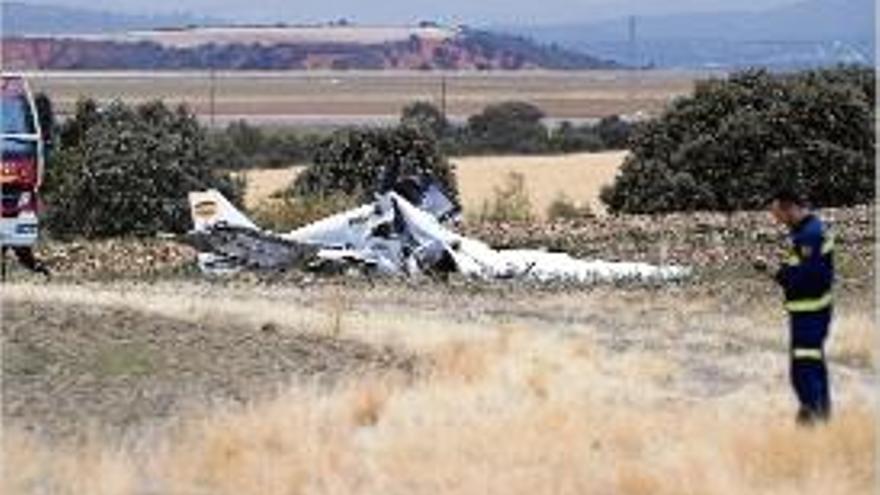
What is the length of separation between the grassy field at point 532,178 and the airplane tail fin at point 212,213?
13.1 metres

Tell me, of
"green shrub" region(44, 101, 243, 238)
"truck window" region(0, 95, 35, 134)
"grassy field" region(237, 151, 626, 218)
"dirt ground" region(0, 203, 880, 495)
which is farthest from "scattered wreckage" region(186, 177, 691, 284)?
"grassy field" region(237, 151, 626, 218)

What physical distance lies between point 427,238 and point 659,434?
13.1 m

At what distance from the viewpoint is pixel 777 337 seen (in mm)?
19328

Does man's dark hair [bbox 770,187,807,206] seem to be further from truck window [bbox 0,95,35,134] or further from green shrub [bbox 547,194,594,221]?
green shrub [bbox 547,194,594,221]

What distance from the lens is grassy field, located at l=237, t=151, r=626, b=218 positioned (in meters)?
47.5

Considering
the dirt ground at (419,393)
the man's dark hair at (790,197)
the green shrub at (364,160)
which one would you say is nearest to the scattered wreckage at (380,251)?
the dirt ground at (419,393)

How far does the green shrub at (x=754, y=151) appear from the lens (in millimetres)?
38469

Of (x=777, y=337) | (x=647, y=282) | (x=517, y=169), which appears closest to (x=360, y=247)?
(x=647, y=282)

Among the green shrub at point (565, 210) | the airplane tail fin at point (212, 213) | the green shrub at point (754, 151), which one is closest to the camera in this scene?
the airplane tail fin at point (212, 213)

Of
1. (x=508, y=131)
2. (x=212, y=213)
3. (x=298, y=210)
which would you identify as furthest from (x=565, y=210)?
(x=508, y=131)

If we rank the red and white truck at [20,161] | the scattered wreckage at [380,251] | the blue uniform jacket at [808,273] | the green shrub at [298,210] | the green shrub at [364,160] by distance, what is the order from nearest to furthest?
the blue uniform jacket at [808,273], the red and white truck at [20,161], the scattered wreckage at [380,251], the green shrub at [298,210], the green shrub at [364,160]

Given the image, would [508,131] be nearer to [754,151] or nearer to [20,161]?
[754,151]

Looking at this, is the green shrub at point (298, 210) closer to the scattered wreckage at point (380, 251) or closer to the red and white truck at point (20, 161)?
the scattered wreckage at point (380, 251)

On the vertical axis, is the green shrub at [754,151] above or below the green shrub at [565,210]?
above
